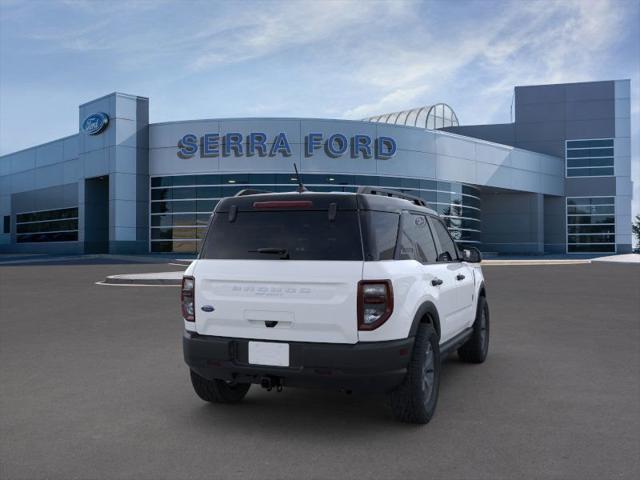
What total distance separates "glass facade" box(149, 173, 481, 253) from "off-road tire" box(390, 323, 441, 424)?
30.8m

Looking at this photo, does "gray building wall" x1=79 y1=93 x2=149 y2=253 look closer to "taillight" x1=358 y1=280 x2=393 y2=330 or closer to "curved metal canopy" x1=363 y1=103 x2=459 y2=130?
"curved metal canopy" x1=363 y1=103 x2=459 y2=130

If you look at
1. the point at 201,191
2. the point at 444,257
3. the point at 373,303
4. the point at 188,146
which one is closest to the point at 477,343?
the point at 444,257

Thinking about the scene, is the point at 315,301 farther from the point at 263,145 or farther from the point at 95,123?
the point at 95,123

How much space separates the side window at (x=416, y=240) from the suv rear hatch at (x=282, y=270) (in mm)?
627

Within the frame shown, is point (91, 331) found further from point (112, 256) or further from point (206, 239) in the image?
point (112, 256)

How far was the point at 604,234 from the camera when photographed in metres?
50.5

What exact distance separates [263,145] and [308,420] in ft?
107

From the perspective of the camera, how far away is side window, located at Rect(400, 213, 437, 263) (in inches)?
196

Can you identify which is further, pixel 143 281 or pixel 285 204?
pixel 143 281

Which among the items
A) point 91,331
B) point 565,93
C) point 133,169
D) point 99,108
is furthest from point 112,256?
point 565,93

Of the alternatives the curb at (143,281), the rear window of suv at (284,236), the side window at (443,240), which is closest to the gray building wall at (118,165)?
the curb at (143,281)

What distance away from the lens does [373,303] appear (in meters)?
4.32

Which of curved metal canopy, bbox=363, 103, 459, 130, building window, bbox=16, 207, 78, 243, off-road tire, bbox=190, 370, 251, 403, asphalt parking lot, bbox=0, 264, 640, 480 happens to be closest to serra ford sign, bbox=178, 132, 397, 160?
building window, bbox=16, 207, 78, 243

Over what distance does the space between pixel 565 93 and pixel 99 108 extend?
36654mm
